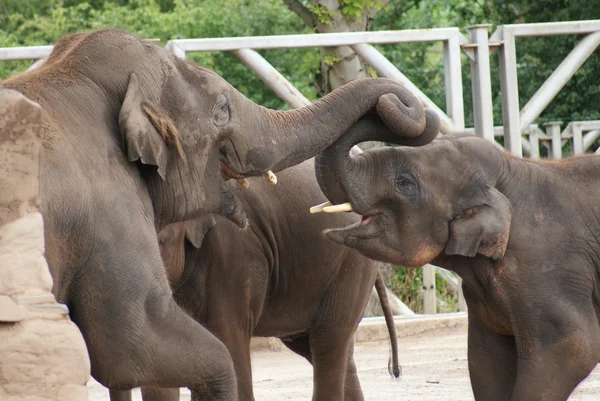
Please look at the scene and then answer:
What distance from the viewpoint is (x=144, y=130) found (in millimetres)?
4535

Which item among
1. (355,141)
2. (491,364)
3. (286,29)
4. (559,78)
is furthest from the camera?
(286,29)

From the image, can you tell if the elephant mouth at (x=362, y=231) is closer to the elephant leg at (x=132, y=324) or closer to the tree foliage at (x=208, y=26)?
the elephant leg at (x=132, y=324)

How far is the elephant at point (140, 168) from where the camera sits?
4.30 m

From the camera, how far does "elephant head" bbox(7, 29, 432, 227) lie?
15.0 feet

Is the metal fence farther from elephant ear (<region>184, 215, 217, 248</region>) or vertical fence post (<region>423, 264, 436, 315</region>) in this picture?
elephant ear (<region>184, 215, 217, 248</region>)

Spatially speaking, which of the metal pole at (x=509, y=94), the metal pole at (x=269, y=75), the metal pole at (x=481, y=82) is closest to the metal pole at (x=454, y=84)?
the metal pole at (x=481, y=82)

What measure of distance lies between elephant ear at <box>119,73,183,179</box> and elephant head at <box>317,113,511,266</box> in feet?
3.11

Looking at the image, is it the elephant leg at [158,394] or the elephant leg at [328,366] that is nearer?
the elephant leg at [158,394]

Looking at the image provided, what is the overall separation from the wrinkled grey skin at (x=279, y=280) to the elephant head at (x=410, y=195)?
0.87 metres

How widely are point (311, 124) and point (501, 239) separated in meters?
0.96

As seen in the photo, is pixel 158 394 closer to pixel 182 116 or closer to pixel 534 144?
pixel 182 116

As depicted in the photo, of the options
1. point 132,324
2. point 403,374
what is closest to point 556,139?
point 403,374

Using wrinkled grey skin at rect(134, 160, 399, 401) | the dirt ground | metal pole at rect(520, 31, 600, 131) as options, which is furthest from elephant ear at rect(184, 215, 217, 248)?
metal pole at rect(520, 31, 600, 131)

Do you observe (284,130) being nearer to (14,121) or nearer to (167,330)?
(167,330)
